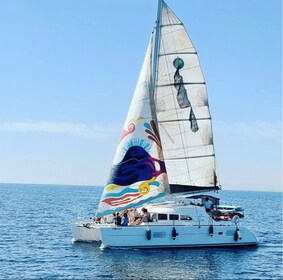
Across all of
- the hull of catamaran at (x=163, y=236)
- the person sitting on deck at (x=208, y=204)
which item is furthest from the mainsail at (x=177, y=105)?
the hull of catamaran at (x=163, y=236)

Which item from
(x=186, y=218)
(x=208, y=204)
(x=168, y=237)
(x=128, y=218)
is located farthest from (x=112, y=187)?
(x=208, y=204)

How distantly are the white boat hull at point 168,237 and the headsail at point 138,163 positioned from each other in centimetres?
223

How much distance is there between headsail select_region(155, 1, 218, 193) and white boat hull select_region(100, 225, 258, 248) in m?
4.09

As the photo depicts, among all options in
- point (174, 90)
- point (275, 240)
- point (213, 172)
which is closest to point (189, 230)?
point (213, 172)

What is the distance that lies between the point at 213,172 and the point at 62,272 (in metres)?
17.1

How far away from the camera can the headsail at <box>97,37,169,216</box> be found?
3966cm

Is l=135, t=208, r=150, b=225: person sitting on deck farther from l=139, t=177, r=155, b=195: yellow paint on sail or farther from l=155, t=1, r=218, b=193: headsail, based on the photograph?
l=155, t=1, r=218, b=193: headsail

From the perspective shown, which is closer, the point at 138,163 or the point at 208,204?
the point at 138,163

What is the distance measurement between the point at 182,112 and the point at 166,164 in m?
4.61

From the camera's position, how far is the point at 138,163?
132ft

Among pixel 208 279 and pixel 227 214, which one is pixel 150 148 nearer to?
pixel 227 214

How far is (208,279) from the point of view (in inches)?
1217

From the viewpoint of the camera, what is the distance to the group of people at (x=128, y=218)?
127 feet

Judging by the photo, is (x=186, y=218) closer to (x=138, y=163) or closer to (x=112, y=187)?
(x=138, y=163)
